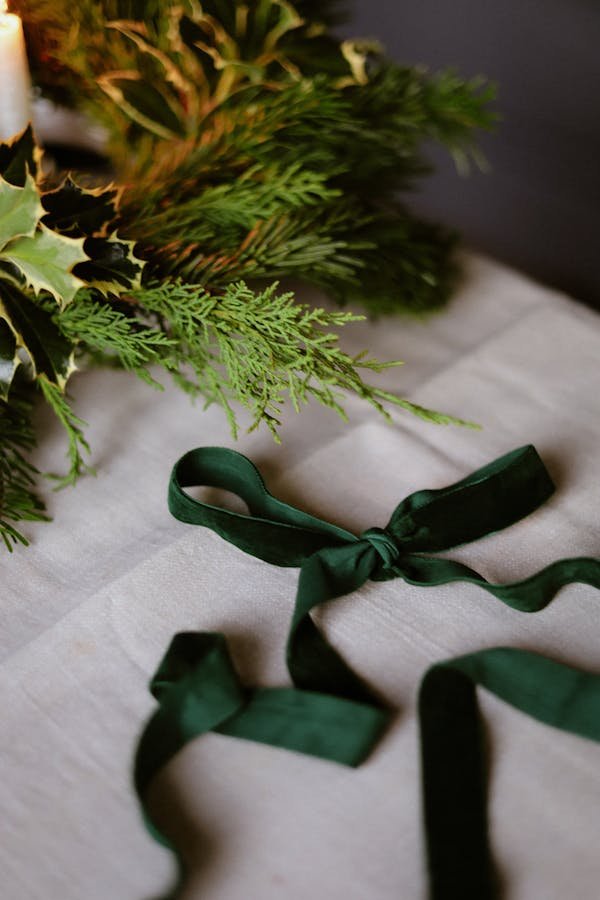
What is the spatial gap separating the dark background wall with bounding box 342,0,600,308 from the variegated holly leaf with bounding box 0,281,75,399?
55cm

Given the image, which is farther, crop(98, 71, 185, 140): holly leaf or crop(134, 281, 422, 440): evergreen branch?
crop(98, 71, 185, 140): holly leaf

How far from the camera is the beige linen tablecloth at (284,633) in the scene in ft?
1.15

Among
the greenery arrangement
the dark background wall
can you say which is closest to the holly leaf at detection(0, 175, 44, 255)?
the greenery arrangement

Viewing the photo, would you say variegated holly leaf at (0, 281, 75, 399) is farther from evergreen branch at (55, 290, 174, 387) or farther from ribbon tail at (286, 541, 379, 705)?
ribbon tail at (286, 541, 379, 705)

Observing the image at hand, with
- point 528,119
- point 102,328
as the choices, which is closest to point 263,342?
point 102,328

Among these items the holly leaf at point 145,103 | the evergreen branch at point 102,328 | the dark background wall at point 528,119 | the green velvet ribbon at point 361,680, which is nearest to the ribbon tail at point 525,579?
the green velvet ribbon at point 361,680

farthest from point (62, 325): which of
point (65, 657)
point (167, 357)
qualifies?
point (65, 657)

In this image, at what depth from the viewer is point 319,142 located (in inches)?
22.4

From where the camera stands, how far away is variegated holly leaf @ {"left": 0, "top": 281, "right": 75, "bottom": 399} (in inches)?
17.2

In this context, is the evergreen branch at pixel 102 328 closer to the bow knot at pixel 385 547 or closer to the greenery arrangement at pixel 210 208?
the greenery arrangement at pixel 210 208

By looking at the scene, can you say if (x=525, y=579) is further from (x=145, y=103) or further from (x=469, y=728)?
(x=145, y=103)

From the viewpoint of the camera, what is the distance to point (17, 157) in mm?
425

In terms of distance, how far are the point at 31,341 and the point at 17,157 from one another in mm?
91

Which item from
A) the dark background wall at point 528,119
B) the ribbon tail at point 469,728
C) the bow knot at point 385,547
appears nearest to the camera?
the ribbon tail at point 469,728
